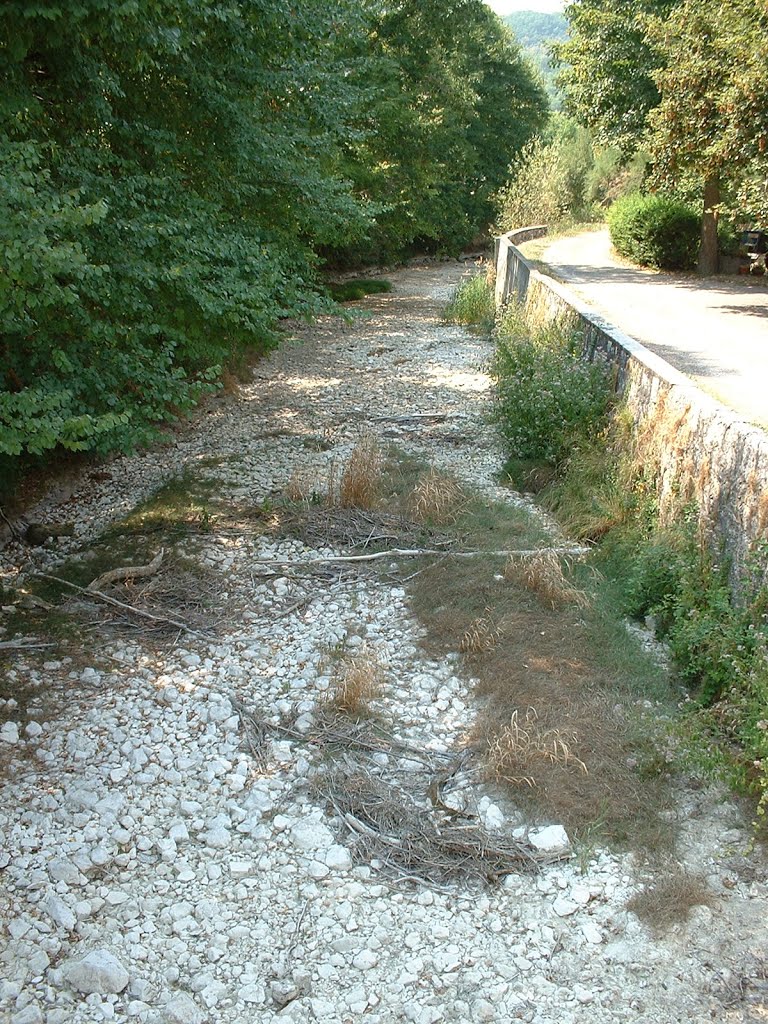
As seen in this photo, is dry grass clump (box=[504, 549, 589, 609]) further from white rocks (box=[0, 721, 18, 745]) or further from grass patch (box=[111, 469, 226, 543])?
white rocks (box=[0, 721, 18, 745])

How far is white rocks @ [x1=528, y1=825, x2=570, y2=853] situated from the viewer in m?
4.51

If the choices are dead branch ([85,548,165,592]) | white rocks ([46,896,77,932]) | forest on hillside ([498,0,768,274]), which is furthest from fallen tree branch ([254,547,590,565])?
forest on hillside ([498,0,768,274])

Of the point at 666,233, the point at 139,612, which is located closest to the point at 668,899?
the point at 139,612

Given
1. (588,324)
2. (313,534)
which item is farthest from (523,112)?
(313,534)

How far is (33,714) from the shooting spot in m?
5.47

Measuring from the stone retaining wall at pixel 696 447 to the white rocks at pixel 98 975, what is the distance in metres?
3.83

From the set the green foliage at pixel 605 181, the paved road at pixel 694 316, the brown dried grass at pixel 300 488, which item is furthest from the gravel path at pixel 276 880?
the green foliage at pixel 605 181

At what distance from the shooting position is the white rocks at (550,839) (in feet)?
14.8

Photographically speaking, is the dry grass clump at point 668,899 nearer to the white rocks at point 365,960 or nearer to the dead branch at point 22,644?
the white rocks at point 365,960

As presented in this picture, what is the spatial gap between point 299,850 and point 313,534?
3.74 m

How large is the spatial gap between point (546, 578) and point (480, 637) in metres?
0.82

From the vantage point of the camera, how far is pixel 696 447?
6.30m

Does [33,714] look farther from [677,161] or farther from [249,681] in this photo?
[677,161]

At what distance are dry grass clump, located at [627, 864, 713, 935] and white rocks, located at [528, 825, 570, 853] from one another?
435mm
